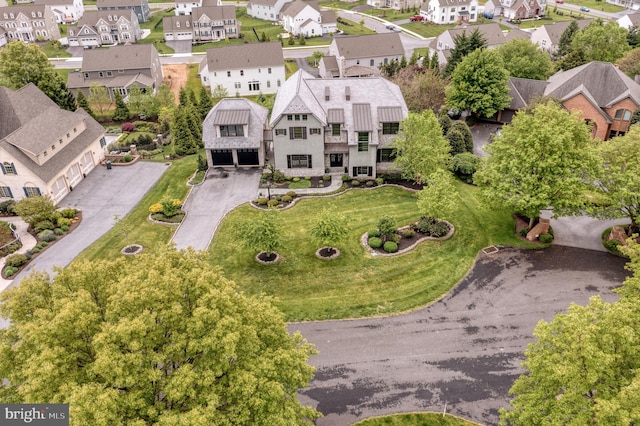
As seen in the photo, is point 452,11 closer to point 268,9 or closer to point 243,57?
point 268,9

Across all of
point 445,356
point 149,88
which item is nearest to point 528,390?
point 445,356

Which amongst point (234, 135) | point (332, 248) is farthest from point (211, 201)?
point (332, 248)

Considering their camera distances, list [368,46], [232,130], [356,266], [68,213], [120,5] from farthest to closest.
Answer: [120,5] → [368,46] → [232,130] → [68,213] → [356,266]

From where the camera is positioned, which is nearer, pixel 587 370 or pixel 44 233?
pixel 587 370

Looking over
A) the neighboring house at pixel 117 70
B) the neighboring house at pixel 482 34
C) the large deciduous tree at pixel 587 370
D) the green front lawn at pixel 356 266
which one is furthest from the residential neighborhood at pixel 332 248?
the neighboring house at pixel 482 34

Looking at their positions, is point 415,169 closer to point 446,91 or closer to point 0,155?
point 446,91

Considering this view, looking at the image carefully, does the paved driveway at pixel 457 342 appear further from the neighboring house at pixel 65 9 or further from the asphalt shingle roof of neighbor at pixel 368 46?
the neighboring house at pixel 65 9
